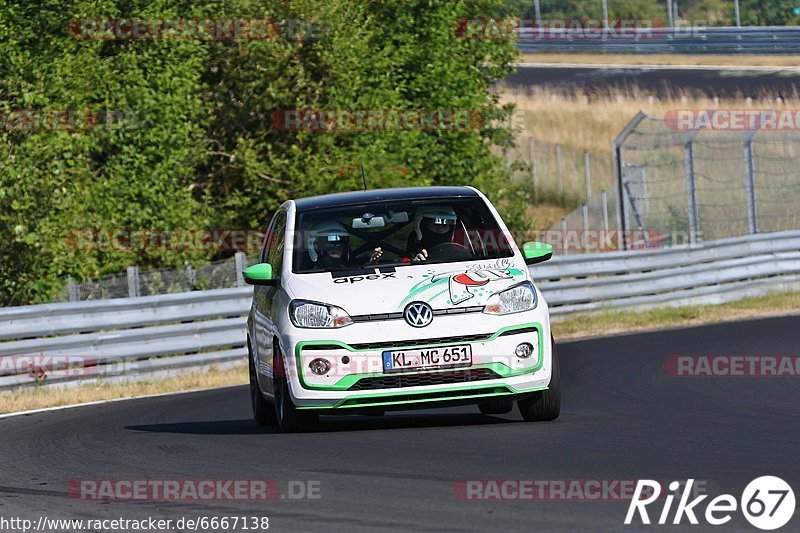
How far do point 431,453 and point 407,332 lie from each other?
1125 millimetres

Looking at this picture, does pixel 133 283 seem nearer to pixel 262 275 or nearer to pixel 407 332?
pixel 262 275

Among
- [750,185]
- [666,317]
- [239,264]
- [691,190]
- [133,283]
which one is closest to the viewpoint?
[133,283]

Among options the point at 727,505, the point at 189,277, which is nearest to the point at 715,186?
the point at 189,277

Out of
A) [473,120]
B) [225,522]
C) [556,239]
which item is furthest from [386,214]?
[556,239]

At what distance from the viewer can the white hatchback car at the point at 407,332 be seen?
31.1ft

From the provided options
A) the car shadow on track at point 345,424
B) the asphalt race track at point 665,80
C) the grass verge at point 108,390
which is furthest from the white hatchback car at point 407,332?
the asphalt race track at point 665,80

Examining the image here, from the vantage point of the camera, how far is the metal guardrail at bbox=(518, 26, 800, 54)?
52.2m

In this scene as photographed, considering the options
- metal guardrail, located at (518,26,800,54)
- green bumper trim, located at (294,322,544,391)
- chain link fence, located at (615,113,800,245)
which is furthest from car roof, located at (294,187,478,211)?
metal guardrail, located at (518,26,800,54)

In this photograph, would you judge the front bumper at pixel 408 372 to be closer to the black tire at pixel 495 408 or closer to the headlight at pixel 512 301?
the headlight at pixel 512 301

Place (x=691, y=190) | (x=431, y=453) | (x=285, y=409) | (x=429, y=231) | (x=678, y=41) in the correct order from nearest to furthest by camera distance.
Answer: (x=431, y=453)
(x=285, y=409)
(x=429, y=231)
(x=691, y=190)
(x=678, y=41)

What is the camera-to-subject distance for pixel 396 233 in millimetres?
10961

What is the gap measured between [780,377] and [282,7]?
15.8m

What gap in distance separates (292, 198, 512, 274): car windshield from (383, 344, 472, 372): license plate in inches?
32.3

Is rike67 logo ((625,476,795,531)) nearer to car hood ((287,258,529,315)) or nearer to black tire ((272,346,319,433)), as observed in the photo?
car hood ((287,258,529,315))
